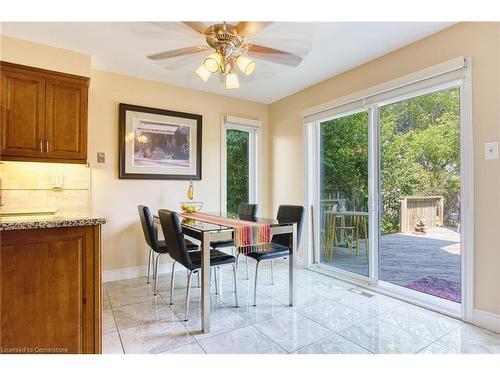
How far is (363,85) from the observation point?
3107mm

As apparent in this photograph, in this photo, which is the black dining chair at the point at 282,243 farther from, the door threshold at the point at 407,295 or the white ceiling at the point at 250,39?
the white ceiling at the point at 250,39

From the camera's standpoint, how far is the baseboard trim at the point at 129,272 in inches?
129

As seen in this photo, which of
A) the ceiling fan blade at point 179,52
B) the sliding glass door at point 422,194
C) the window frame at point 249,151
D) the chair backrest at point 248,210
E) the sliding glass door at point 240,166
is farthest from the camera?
the sliding glass door at point 240,166

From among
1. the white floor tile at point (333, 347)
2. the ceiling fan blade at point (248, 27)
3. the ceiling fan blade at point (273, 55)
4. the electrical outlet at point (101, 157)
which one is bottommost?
the white floor tile at point (333, 347)

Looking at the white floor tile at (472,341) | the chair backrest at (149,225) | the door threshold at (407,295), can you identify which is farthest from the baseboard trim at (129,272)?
the white floor tile at (472,341)

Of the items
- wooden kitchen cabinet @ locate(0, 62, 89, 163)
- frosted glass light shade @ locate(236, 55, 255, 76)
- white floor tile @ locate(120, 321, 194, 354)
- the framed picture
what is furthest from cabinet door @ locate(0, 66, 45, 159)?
frosted glass light shade @ locate(236, 55, 255, 76)

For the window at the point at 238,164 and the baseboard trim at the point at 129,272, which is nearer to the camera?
the baseboard trim at the point at 129,272

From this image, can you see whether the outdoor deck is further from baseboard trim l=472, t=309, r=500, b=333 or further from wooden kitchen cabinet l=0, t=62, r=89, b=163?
wooden kitchen cabinet l=0, t=62, r=89, b=163

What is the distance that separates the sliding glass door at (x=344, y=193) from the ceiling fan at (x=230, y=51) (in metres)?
1.49

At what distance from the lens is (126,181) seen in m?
3.41

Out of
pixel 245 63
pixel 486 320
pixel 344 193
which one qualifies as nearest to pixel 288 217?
pixel 344 193

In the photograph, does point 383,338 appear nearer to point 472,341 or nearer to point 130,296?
point 472,341

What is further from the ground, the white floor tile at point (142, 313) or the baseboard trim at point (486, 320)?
the baseboard trim at point (486, 320)

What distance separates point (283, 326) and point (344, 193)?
1915 millimetres
